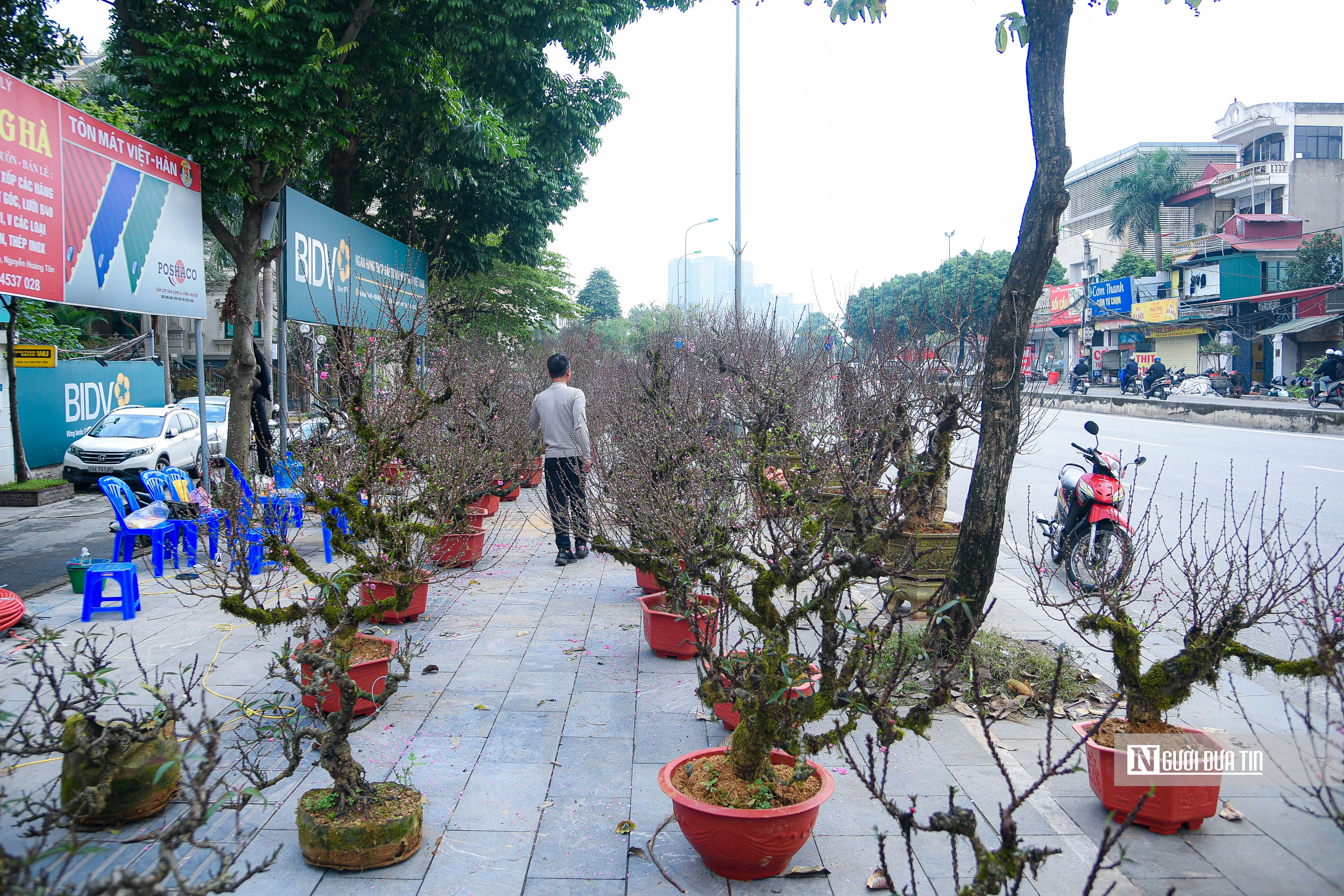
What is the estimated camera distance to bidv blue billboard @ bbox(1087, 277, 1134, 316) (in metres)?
41.1

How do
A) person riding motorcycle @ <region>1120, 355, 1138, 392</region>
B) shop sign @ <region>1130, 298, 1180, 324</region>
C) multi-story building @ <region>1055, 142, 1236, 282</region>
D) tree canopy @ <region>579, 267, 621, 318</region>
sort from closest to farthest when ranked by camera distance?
person riding motorcycle @ <region>1120, 355, 1138, 392</region> → shop sign @ <region>1130, 298, 1180, 324</region> → multi-story building @ <region>1055, 142, 1236, 282</region> → tree canopy @ <region>579, 267, 621, 318</region>

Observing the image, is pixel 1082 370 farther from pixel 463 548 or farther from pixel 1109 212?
pixel 463 548

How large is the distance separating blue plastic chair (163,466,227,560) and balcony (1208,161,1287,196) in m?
45.7

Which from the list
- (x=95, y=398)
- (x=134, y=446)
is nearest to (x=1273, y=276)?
(x=134, y=446)

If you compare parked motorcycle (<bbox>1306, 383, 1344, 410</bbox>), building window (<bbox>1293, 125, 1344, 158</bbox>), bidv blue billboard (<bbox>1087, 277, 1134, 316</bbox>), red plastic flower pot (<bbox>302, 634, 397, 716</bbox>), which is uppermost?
building window (<bbox>1293, 125, 1344, 158</bbox>)

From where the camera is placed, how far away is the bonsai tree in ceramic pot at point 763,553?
2992mm

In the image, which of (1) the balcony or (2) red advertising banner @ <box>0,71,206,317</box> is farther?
(1) the balcony

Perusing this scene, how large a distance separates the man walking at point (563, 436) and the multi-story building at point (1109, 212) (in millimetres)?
42652

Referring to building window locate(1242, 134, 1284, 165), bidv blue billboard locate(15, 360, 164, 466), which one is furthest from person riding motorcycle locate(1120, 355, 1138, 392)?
bidv blue billboard locate(15, 360, 164, 466)

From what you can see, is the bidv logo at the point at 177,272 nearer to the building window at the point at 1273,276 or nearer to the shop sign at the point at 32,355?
the shop sign at the point at 32,355

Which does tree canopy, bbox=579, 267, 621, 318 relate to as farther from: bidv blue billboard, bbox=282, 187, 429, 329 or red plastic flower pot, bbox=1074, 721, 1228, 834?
red plastic flower pot, bbox=1074, 721, 1228, 834

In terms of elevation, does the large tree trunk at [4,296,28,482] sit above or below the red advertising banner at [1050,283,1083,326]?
below

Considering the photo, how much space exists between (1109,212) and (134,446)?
5211cm

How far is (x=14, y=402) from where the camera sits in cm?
1323
